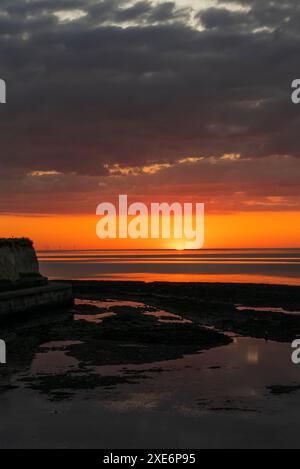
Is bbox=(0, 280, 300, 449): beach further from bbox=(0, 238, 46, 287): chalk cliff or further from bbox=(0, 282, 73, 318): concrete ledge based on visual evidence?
bbox=(0, 238, 46, 287): chalk cliff

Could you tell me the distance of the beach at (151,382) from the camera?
59.3 feet

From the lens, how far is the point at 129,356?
30078 millimetres

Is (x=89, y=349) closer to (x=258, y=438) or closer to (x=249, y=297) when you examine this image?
(x=258, y=438)

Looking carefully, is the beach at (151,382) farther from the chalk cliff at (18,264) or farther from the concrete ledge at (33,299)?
the chalk cliff at (18,264)

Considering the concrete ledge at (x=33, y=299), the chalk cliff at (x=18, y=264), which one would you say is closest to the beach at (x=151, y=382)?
the concrete ledge at (x=33, y=299)

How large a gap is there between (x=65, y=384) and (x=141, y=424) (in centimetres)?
583

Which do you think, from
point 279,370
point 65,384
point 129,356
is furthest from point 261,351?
point 65,384

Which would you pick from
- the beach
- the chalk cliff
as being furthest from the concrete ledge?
the chalk cliff

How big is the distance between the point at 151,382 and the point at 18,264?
124ft

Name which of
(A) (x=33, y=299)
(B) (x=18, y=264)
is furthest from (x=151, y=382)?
(B) (x=18, y=264)

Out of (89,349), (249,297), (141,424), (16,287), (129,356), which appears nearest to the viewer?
(141,424)

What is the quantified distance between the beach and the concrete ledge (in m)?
1.42

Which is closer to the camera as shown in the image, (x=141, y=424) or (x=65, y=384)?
(x=141, y=424)

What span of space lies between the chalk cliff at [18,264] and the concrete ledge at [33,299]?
2.57m
